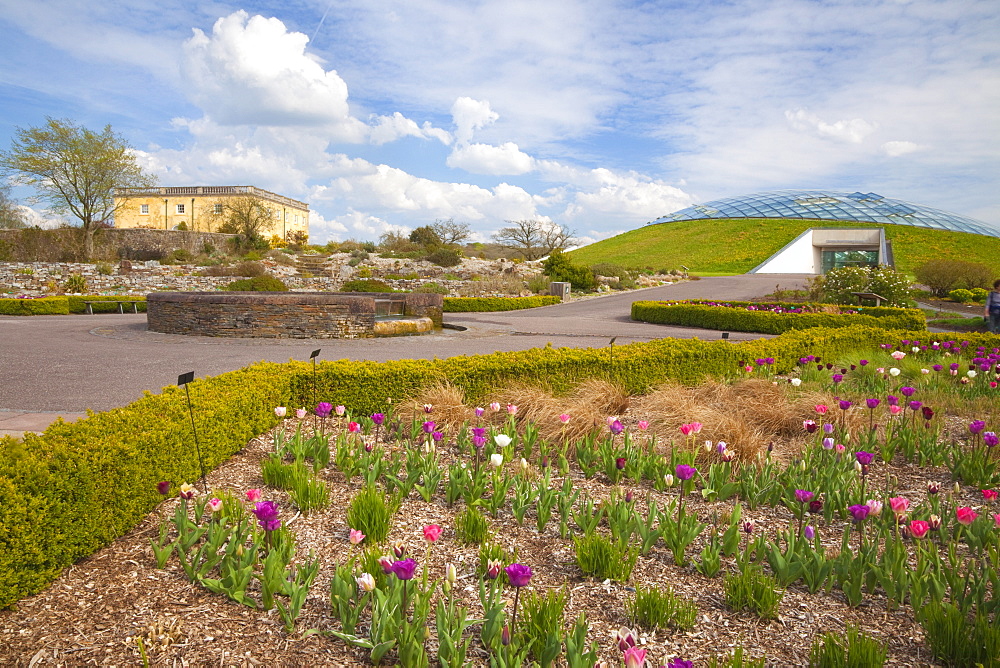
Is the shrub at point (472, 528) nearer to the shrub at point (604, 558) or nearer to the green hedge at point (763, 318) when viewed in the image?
the shrub at point (604, 558)

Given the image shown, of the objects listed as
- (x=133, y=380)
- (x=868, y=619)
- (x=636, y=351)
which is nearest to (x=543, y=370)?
(x=636, y=351)

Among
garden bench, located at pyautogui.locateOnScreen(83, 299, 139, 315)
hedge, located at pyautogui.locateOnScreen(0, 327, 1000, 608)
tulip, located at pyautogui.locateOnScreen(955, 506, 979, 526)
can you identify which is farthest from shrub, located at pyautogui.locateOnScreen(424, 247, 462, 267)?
tulip, located at pyautogui.locateOnScreen(955, 506, 979, 526)

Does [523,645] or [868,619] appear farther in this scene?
[868,619]

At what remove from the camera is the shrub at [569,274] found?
29391 mm

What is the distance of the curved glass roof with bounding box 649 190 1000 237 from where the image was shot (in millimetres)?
59531

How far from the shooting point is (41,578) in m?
2.55

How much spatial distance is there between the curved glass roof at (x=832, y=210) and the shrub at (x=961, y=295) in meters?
40.3

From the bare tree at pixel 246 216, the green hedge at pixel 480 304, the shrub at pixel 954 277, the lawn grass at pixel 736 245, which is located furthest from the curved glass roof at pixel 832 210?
the green hedge at pixel 480 304

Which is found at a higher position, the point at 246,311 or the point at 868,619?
the point at 246,311

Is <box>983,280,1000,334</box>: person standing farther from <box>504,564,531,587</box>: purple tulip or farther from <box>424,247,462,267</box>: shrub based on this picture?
<box>424,247,462,267</box>: shrub

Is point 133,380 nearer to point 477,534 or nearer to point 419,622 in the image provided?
point 477,534

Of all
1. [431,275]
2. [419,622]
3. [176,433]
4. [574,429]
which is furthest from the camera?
[431,275]

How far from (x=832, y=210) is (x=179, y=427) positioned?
7353 centimetres

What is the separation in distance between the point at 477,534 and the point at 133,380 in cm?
597
